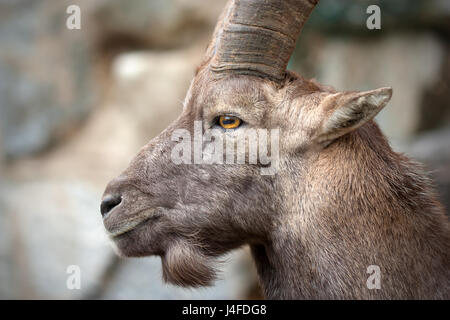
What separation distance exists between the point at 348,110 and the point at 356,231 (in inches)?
33.3

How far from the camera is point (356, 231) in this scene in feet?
13.6

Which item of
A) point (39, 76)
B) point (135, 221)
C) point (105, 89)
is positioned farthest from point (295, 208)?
point (39, 76)

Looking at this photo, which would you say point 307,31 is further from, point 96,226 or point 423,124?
point 96,226

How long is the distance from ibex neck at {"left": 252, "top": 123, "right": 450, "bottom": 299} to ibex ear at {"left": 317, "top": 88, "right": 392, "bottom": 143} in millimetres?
155

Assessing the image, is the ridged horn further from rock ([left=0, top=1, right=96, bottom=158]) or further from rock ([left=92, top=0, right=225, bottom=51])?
rock ([left=0, top=1, right=96, bottom=158])

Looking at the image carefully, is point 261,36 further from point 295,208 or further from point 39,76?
point 39,76

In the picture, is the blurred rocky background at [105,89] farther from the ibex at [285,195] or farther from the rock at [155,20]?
the ibex at [285,195]

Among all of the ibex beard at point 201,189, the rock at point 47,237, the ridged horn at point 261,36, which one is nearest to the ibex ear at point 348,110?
the ibex beard at point 201,189

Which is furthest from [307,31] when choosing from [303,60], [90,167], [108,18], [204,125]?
[204,125]

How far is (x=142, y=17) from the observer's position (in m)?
12.2

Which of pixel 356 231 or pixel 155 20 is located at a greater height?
pixel 155 20

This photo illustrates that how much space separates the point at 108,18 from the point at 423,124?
22.1ft

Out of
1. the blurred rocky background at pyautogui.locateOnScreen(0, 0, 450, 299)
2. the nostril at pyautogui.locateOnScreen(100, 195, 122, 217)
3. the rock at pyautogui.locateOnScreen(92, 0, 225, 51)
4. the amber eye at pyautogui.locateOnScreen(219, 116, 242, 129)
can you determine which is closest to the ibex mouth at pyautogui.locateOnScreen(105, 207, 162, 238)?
the nostril at pyautogui.locateOnScreen(100, 195, 122, 217)

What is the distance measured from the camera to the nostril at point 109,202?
4500mm
